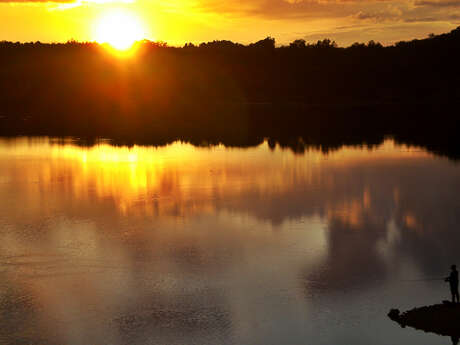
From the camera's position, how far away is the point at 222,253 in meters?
40.5

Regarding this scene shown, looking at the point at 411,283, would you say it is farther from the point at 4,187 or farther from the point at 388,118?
the point at 388,118

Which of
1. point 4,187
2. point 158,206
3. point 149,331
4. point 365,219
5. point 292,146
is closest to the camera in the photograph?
Result: point 149,331

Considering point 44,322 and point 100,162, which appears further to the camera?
point 100,162

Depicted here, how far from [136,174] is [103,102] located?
Answer: 430 ft

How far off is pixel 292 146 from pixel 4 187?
48.0 m

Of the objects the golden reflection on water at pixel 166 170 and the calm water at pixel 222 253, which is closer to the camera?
the calm water at pixel 222 253

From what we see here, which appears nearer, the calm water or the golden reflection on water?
the calm water

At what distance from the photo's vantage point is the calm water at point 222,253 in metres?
29.4

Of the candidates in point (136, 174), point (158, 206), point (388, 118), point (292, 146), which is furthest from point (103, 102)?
point (158, 206)

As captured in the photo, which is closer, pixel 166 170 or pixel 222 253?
pixel 222 253

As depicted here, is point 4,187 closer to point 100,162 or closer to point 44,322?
point 100,162

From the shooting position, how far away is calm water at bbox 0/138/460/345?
29.4m

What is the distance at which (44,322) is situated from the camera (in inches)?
1172

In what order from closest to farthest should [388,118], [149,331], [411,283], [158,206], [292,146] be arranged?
[149,331], [411,283], [158,206], [292,146], [388,118]
